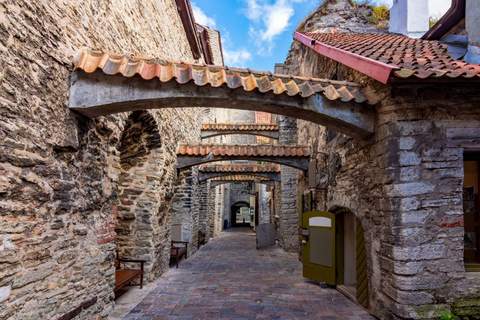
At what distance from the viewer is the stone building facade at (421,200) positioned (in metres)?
3.29

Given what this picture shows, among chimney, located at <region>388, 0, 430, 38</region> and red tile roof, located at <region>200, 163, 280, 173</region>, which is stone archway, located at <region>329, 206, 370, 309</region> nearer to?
red tile roof, located at <region>200, 163, 280, 173</region>

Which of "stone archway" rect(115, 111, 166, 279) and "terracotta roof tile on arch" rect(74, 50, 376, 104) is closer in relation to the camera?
"terracotta roof tile on arch" rect(74, 50, 376, 104)

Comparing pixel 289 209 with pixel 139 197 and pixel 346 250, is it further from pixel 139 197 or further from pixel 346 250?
pixel 139 197

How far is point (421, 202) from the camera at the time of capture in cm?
337

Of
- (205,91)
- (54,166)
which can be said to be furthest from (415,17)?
(54,166)

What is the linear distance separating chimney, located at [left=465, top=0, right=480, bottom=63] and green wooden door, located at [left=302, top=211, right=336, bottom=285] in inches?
130

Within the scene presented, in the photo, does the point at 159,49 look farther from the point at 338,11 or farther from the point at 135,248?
the point at 338,11

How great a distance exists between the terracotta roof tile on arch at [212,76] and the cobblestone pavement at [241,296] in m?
3.13

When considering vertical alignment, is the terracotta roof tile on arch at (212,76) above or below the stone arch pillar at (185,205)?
above

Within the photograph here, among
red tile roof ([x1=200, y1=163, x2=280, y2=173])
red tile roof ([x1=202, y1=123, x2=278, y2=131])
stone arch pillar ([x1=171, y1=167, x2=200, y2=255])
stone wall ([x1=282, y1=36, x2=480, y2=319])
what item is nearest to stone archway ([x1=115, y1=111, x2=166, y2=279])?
stone arch pillar ([x1=171, y1=167, x2=200, y2=255])

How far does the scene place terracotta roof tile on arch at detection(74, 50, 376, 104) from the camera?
2980mm

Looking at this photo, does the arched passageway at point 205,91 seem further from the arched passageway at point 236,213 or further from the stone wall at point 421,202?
the arched passageway at point 236,213

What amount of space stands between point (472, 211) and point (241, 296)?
3.70 m

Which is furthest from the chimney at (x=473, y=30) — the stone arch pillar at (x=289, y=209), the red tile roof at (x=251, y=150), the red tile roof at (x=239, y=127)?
the red tile roof at (x=239, y=127)
